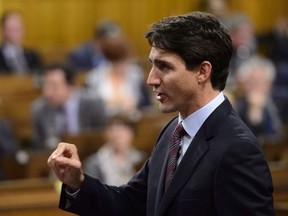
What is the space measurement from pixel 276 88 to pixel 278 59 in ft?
4.80

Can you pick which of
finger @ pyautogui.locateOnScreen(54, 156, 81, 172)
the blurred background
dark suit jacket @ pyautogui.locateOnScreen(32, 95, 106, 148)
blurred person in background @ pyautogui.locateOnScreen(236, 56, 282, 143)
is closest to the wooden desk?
the blurred background

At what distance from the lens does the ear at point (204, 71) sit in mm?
1891

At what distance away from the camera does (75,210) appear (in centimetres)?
203

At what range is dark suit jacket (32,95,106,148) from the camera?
5539 millimetres

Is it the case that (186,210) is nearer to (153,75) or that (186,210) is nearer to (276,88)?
(153,75)

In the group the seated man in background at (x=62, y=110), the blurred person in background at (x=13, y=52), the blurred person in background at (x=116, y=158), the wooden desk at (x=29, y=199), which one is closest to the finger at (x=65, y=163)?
the wooden desk at (x=29, y=199)

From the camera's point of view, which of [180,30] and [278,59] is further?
[278,59]

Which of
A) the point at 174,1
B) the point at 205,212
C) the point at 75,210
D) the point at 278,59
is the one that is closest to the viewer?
the point at 205,212

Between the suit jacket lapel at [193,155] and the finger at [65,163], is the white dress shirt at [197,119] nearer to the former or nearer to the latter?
the suit jacket lapel at [193,155]

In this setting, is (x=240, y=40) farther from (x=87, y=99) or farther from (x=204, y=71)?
(x=204, y=71)

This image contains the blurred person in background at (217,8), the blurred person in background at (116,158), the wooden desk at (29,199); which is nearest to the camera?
the wooden desk at (29,199)

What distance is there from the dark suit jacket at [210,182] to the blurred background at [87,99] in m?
1.43

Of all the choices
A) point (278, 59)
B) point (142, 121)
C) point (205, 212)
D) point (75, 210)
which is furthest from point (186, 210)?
point (278, 59)

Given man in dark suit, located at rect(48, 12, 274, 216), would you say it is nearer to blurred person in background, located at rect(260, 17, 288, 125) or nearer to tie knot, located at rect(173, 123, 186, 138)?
tie knot, located at rect(173, 123, 186, 138)
